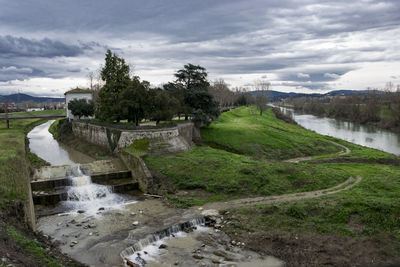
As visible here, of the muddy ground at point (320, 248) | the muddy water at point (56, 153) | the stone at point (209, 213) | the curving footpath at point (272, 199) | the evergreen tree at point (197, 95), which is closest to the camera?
the muddy ground at point (320, 248)

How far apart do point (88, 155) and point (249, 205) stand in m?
25.8

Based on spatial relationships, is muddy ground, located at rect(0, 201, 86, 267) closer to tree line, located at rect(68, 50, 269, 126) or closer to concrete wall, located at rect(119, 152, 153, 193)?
concrete wall, located at rect(119, 152, 153, 193)

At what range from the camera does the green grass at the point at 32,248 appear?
11844 millimetres

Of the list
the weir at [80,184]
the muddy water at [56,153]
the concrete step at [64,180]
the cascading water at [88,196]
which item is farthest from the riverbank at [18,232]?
the muddy water at [56,153]

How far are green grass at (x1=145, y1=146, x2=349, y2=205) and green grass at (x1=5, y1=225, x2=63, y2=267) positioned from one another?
1084 centimetres

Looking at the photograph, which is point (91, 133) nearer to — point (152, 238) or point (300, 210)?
point (152, 238)

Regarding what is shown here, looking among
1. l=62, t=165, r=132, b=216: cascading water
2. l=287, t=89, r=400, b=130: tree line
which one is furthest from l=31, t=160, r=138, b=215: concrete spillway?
l=287, t=89, r=400, b=130: tree line

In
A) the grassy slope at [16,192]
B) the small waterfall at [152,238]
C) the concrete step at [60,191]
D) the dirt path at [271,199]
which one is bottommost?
the small waterfall at [152,238]

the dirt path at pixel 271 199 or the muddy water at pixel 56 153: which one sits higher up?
the muddy water at pixel 56 153

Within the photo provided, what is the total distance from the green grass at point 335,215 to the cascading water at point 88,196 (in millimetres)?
9779

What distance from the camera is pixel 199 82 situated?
155 feet

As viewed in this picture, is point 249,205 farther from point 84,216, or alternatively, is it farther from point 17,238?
point 17,238

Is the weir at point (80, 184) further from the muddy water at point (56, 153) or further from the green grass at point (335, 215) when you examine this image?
the green grass at point (335, 215)

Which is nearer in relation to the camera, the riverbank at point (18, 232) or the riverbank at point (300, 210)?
the riverbank at point (18, 232)
